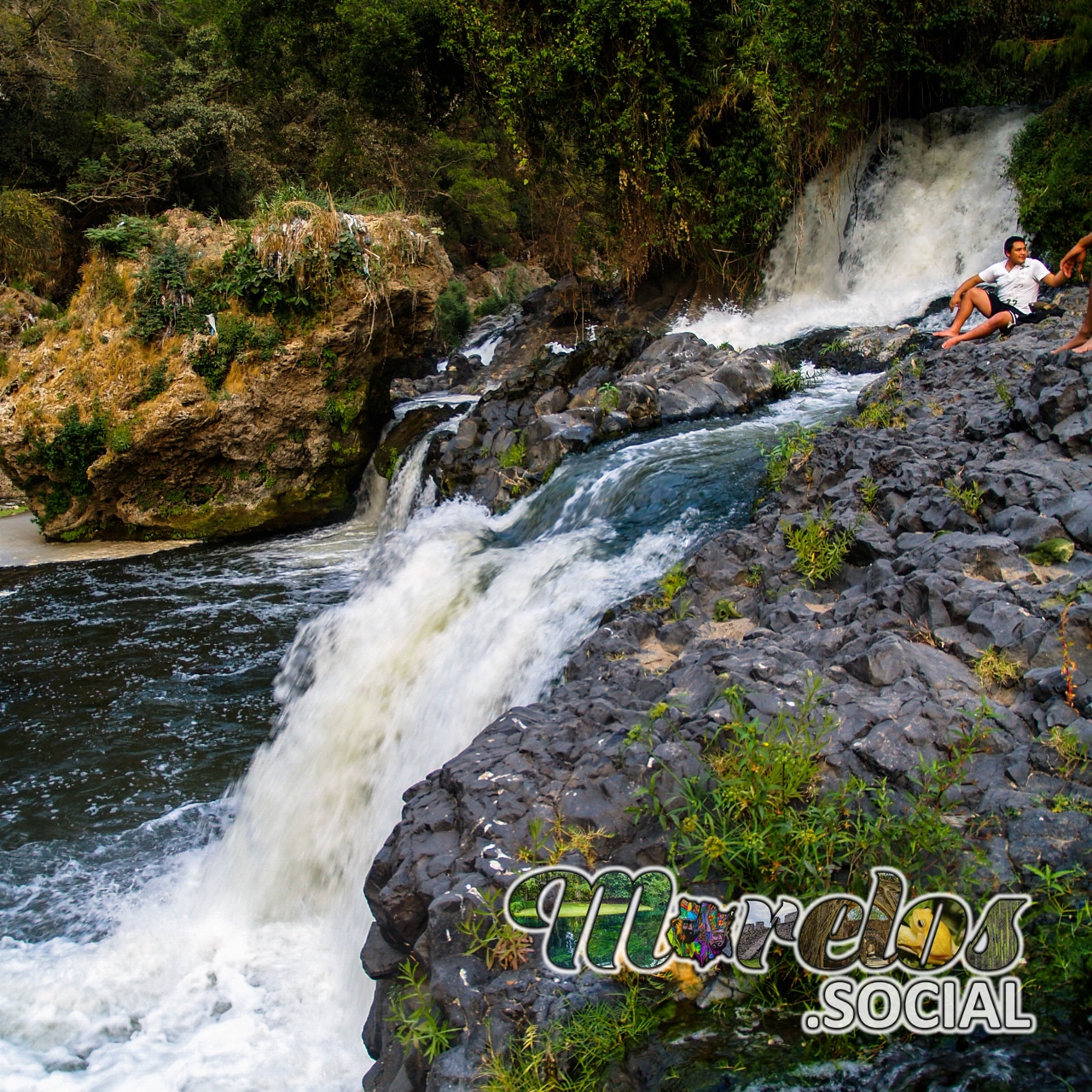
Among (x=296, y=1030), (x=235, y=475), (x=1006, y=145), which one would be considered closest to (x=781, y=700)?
(x=296, y=1030)

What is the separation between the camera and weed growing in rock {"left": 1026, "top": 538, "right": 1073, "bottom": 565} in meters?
3.77

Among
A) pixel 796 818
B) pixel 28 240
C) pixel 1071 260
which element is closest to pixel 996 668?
pixel 796 818

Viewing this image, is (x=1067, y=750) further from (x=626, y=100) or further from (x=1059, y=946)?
(x=626, y=100)

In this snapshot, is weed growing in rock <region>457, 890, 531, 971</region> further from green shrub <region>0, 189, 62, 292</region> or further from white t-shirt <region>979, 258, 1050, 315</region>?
green shrub <region>0, 189, 62, 292</region>

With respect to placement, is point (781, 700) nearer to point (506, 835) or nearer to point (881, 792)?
point (881, 792)

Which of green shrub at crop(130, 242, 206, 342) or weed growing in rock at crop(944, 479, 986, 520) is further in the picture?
green shrub at crop(130, 242, 206, 342)

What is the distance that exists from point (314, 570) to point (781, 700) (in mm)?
7377

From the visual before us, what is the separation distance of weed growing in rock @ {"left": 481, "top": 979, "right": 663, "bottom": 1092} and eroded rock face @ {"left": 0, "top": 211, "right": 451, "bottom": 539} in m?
9.71

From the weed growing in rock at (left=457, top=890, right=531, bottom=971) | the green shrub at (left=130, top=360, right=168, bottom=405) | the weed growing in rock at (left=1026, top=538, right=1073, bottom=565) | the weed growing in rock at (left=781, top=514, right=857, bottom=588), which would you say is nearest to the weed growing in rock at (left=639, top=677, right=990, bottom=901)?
the weed growing in rock at (left=457, top=890, right=531, bottom=971)

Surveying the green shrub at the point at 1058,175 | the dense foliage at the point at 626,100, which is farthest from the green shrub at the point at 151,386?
the green shrub at the point at 1058,175

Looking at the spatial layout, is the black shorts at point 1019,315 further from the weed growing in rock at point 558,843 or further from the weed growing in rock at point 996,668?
the weed growing in rock at point 558,843

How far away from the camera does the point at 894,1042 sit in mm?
2195

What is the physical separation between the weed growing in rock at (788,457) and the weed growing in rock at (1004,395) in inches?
49.2

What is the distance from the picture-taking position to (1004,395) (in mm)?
5680
